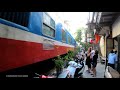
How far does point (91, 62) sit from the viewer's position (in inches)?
264

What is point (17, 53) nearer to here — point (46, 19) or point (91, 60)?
point (46, 19)

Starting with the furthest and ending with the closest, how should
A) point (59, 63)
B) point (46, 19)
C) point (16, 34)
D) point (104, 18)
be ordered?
point (104, 18) < point (59, 63) < point (46, 19) < point (16, 34)

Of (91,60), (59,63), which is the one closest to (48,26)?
(59,63)

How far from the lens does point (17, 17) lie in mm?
3893

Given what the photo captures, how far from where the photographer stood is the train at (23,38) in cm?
331

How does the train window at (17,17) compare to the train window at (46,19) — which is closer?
the train window at (17,17)

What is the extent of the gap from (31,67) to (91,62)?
2541 millimetres

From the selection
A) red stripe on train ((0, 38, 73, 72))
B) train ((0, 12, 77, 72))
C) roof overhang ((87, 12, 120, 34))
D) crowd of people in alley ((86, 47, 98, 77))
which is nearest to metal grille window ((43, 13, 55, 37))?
train ((0, 12, 77, 72))

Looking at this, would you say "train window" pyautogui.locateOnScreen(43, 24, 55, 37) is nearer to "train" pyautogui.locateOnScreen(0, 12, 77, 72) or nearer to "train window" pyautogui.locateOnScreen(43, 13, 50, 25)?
"train" pyautogui.locateOnScreen(0, 12, 77, 72)

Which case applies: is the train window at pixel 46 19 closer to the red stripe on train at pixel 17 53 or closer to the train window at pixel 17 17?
the red stripe on train at pixel 17 53

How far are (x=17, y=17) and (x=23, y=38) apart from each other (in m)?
0.41

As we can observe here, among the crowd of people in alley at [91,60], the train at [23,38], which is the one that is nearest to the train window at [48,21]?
the train at [23,38]
